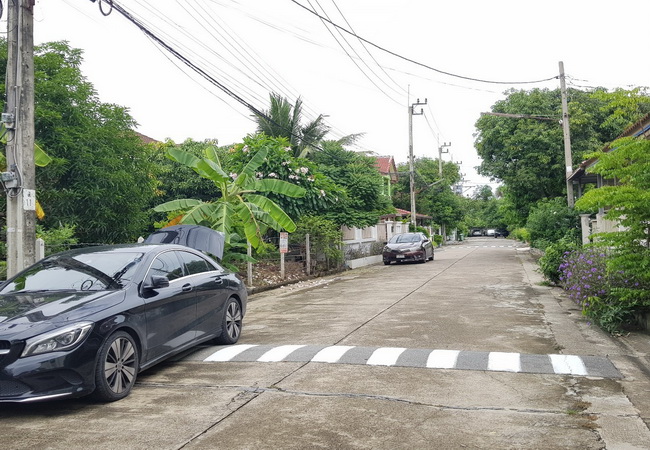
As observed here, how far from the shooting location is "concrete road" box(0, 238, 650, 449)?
4.43m

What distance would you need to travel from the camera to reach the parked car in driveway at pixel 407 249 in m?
26.5

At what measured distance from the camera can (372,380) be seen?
19.8 ft

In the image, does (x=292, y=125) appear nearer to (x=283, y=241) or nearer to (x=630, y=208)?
(x=283, y=241)

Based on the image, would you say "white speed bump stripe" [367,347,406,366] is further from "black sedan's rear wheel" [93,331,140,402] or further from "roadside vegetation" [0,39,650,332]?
"roadside vegetation" [0,39,650,332]

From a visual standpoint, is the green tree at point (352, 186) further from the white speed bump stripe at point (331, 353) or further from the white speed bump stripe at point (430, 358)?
the white speed bump stripe at point (430, 358)

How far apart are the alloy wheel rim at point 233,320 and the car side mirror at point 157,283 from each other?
1.95 m

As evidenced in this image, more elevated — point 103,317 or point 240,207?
point 240,207

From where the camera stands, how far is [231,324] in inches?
324

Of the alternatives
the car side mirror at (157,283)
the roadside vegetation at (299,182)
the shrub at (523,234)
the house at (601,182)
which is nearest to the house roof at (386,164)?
the shrub at (523,234)

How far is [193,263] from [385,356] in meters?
2.81

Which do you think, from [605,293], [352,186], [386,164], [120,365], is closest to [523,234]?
[386,164]

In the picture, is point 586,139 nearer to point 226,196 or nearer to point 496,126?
point 496,126

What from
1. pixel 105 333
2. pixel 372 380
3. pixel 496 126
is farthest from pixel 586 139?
pixel 105 333

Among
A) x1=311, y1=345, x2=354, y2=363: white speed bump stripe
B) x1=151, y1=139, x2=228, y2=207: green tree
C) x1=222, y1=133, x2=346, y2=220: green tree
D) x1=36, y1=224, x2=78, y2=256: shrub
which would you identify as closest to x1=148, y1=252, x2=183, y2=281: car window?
x1=311, y1=345, x2=354, y2=363: white speed bump stripe
